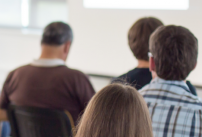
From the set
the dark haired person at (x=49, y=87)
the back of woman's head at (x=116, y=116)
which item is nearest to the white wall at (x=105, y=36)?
the dark haired person at (x=49, y=87)

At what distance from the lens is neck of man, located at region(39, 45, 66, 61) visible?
2.03m

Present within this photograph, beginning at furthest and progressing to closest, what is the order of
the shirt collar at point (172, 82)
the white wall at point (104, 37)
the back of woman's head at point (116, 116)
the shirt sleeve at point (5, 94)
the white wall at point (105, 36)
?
the white wall at point (104, 37) → the white wall at point (105, 36) → the shirt sleeve at point (5, 94) → the shirt collar at point (172, 82) → the back of woman's head at point (116, 116)

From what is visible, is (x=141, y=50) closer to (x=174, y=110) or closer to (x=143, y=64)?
(x=143, y=64)

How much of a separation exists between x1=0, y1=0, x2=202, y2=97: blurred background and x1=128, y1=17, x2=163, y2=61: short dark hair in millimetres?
957

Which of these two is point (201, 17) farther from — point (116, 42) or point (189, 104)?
point (189, 104)

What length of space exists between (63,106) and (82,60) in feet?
5.39

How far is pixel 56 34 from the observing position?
6.89 ft

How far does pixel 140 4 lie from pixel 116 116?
7.38 ft

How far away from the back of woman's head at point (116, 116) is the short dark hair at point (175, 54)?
1.80 feet

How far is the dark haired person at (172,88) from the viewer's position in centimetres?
114

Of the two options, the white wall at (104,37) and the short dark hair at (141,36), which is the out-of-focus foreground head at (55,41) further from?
the white wall at (104,37)

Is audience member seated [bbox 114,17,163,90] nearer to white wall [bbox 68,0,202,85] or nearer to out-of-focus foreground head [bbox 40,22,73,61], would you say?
out-of-focus foreground head [bbox 40,22,73,61]

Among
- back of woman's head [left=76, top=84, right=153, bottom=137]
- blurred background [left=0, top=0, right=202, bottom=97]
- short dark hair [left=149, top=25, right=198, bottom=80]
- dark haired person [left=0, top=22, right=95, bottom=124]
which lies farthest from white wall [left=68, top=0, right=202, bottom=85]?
back of woman's head [left=76, top=84, right=153, bottom=137]

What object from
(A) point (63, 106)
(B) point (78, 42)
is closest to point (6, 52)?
(B) point (78, 42)
